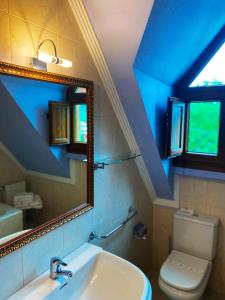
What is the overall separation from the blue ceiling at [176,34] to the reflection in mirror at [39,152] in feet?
1.69

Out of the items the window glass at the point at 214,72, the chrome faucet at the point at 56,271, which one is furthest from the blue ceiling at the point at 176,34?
the chrome faucet at the point at 56,271

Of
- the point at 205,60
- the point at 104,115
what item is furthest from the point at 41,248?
the point at 205,60

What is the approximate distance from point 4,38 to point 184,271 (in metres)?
2.14

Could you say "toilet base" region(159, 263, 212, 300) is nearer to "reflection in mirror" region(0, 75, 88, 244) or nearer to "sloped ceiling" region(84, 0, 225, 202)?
"sloped ceiling" region(84, 0, 225, 202)

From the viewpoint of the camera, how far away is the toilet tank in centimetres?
222

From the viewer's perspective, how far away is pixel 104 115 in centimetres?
173

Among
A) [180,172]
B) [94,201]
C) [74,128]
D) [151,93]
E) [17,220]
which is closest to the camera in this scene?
[17,220]

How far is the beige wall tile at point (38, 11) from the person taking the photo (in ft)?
3.48

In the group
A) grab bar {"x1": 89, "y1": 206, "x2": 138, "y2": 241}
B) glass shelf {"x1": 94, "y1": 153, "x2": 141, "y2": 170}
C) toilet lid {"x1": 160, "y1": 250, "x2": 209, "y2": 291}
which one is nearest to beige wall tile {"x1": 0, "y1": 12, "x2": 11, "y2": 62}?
glass shelf {"x1": 94, "y1": 153, "x2": 141, "y2": 170}

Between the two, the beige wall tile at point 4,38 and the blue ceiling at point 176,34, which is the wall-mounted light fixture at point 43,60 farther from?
the blue ceiling at point 176,34

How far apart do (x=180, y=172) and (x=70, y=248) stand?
141 centimetres

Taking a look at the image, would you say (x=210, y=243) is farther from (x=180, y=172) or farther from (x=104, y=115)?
(x=104, y=115)

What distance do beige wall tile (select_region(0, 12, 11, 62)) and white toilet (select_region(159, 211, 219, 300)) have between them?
6.47 ft

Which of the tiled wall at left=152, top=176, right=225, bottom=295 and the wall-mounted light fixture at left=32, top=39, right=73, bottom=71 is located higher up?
the wall-mounted light fixture at left=32, top=39, right=73, bottom=71
